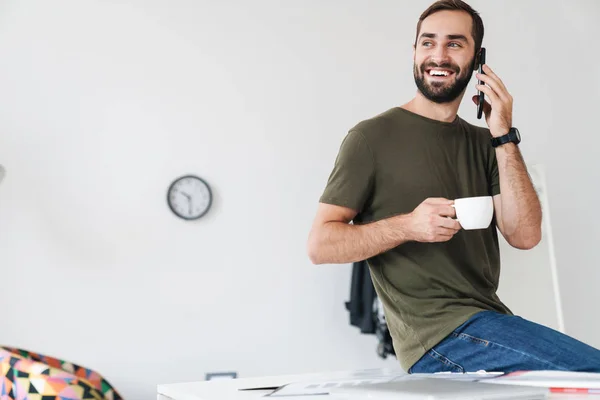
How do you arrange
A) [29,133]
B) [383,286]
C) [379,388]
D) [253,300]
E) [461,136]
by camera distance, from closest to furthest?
1. [379,388]
2. [383,286]
3. [461,136]
4. [29,133]
5. [253,300]

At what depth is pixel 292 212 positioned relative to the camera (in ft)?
13.8

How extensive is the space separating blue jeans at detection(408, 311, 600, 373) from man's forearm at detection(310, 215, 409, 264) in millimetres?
211

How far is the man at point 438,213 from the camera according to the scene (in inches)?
51.9

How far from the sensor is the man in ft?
4.33

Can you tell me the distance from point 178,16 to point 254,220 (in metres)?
1.23

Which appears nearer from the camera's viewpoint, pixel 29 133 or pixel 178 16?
pixel 29 133

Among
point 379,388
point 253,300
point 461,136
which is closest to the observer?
point 379,388

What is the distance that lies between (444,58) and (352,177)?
370 millimetres

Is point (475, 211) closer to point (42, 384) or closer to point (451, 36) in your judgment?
point (451, 36)

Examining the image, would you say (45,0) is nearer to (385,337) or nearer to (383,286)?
(385,337)

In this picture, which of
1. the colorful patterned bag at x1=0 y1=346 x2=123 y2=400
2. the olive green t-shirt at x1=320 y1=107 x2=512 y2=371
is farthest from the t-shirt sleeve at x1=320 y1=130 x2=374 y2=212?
the colorful patterned bag at x1=0 y1=346 x2=123 y2=400

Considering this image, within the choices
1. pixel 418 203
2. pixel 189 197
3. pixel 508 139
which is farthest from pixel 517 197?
Answer: pixel 189 197

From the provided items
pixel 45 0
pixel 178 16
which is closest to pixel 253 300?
pixel 178 16

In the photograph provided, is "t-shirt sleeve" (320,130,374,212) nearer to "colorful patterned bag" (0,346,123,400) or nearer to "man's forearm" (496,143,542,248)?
"man's forearm" (496,143,542,248)
